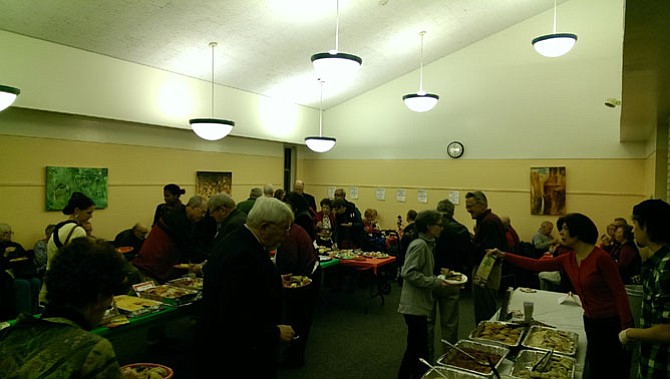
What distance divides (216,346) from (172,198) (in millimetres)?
3495

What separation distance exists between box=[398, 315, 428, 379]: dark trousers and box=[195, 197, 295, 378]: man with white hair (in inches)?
54.9

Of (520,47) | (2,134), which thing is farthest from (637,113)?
(2,134)

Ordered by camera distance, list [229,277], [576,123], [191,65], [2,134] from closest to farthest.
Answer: [229,277], [2,134], [191,65], [576,123]

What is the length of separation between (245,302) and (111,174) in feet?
16.7

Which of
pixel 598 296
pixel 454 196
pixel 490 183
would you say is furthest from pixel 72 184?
pixel 490 183

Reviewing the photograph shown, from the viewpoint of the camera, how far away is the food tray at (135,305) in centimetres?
296

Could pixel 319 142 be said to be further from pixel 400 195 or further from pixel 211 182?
pixel 400 195

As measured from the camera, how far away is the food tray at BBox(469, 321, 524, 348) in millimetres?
2598

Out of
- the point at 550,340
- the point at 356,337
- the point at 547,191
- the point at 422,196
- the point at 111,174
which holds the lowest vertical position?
the point at 356,337

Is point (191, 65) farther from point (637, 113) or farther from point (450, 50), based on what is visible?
point (637, 113)

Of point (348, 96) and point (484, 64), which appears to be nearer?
point (484, 64)

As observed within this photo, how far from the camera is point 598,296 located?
2652 mm

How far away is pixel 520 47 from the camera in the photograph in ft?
25.1

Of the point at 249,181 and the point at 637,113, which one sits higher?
the point at 637,113
